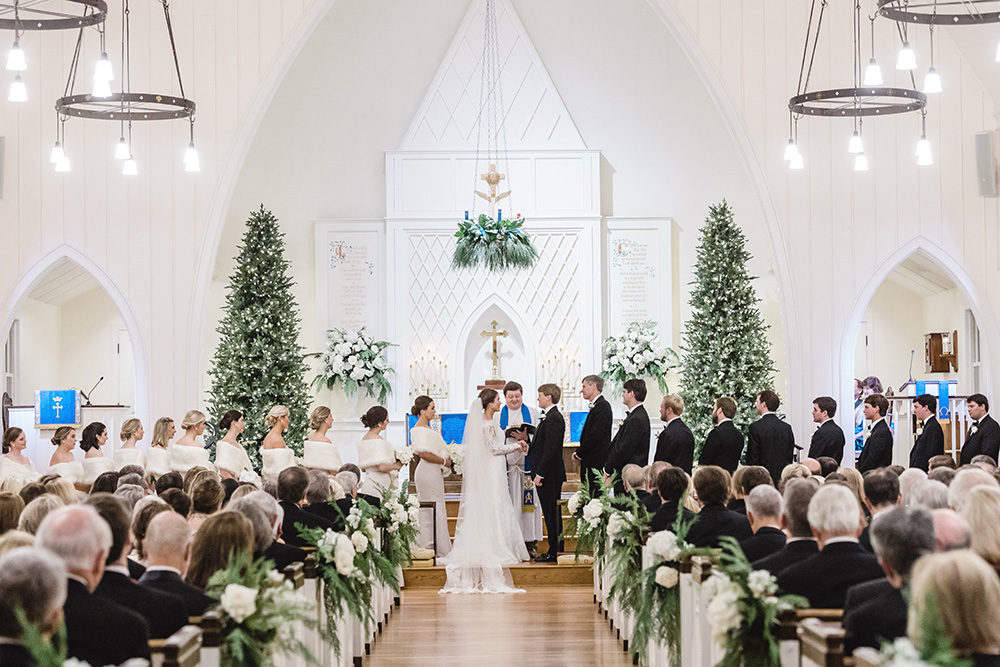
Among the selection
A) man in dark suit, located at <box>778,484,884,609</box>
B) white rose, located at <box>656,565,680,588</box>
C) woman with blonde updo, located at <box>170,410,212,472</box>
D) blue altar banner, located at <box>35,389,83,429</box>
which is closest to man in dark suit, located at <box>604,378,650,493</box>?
woman with blonde updo, located at <box>170,410,212,472</box>

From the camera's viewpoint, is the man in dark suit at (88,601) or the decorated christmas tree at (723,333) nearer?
the man in dark suit at (88,601)

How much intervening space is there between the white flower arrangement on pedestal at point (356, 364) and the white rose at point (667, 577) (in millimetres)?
9690

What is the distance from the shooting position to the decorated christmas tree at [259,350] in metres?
12.7

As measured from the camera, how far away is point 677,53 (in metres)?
14.6

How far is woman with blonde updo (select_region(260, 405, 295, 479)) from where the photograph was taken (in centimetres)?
934

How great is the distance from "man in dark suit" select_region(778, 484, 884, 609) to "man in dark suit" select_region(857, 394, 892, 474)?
539cm

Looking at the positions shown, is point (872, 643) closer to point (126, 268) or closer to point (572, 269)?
point (126, 268)

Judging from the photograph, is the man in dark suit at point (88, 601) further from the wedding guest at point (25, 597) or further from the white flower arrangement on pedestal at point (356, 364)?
the white flower arrangement on pedestal at point (356, 364)

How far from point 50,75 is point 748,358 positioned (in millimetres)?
7731

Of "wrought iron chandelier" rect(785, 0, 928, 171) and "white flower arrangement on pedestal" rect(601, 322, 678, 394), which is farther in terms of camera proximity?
"white flower arrangement on pedestal" rect(601, 322, 678, 394)

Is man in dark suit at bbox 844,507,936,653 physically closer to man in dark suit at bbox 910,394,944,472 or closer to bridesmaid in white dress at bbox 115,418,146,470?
A: man in dark suit at bbox 910,394,944,472

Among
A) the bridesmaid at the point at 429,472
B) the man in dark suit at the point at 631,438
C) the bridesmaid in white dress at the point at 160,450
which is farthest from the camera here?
the bridesmaid at the point at 429,472

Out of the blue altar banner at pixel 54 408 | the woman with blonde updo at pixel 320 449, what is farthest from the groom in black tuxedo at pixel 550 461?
the blue altar banner at pixel 54 408

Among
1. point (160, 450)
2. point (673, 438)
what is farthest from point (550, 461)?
point (160, 450)
